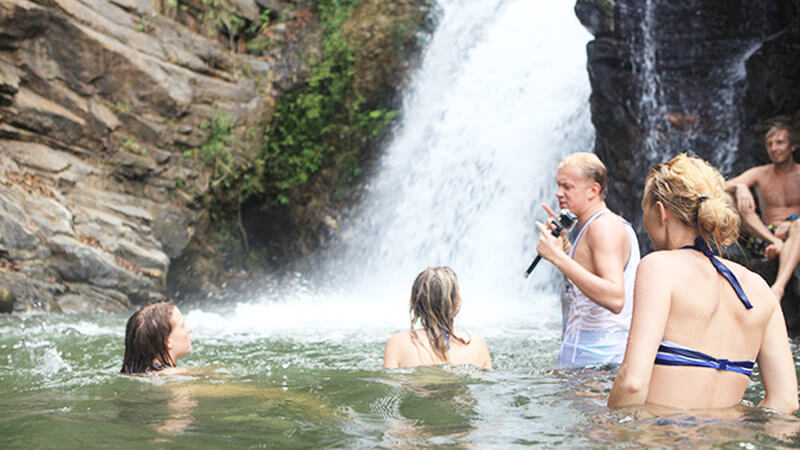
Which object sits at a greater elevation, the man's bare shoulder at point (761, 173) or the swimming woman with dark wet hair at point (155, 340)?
the man's bare shoulder at point (761, 173)

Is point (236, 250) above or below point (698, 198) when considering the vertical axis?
above

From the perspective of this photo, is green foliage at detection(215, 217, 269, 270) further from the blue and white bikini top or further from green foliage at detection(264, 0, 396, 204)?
the blue and white bikini top

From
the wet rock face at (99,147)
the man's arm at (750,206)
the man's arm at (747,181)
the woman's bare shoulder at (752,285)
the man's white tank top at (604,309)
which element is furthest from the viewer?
the wet rock face at (99,147)

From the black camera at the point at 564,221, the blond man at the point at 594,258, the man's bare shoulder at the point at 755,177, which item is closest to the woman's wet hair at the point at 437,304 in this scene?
the black camera at the point at 564,221

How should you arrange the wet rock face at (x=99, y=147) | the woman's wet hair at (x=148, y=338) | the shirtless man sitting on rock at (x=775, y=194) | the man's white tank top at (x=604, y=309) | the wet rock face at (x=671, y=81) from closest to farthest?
the man's white tank top at (x=604, y=309) → the woman's wet hair at (x=148, y=338) → the shirtless man sitting on rock at (x=775, y=194) → the wet rock face at (x=671, y=81) → the wet rock face at (x=99, y=147)

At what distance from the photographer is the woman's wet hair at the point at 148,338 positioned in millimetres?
4785

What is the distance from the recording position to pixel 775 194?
8.66 m

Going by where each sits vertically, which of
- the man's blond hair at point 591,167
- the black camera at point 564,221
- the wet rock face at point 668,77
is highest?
the wet rock face at point 668,77

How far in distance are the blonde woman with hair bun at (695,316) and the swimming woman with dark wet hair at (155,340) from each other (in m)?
2.99

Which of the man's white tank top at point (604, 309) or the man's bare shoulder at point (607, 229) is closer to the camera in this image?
the man's bare shoulder at point (607, 229)

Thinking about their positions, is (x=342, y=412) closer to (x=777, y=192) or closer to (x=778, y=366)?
(x=778, y=366)

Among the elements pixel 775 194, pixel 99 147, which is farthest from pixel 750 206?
pixel 99 147

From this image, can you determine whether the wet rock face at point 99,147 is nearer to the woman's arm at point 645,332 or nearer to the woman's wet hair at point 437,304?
the woman's wet hair at point 437,304

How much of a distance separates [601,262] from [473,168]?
12280 millimetres
